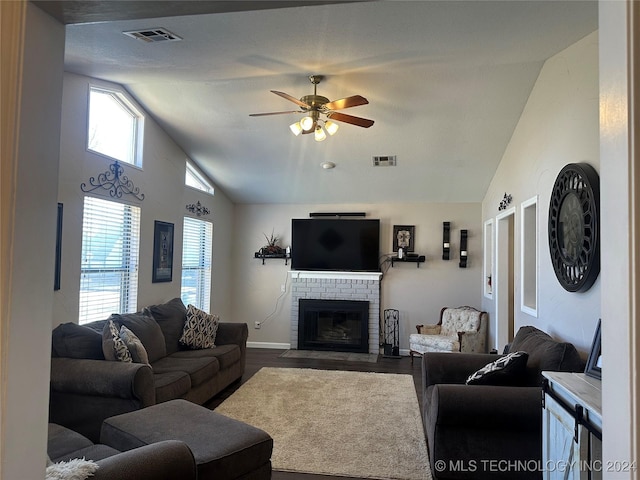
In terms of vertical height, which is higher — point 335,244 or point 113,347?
point 335,244

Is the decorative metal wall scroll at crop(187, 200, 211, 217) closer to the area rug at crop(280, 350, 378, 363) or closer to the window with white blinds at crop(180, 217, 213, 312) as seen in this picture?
the window with white blinds at crop(180, 217, 213, 312)

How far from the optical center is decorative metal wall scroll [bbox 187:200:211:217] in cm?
578

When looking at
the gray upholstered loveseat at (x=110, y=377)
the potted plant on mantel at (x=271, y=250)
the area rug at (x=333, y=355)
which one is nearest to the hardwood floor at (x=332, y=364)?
the area rug at (x=333, y=355)

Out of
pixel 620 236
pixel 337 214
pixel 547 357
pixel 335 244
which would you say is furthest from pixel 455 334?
pixel 620 236

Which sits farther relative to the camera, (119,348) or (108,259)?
(108,259)

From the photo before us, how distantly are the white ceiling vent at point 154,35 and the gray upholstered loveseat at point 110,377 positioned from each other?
88.7 inches

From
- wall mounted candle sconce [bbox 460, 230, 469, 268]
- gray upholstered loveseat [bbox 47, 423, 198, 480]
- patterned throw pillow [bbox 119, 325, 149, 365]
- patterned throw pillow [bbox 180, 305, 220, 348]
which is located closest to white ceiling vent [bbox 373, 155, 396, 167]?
wall mounted candle sconce [bbox 460, 230, 469, 268]

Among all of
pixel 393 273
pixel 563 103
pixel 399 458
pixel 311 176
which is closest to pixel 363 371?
pixel 393 273

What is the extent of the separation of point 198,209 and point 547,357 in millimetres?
4746

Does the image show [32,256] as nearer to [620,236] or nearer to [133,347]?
[620,236]

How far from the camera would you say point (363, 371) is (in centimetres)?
549

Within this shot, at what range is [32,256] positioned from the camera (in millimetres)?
978

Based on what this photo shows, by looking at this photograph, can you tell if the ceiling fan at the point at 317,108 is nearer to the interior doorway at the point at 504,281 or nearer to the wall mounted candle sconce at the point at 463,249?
the interior doorway at the point at 504,281

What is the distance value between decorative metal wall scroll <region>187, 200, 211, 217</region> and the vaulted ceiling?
21.4 inches
